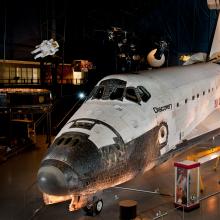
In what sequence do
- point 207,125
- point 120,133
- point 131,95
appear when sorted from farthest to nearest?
point 207,125
point 131,95
point 120,133

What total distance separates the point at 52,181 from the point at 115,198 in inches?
114

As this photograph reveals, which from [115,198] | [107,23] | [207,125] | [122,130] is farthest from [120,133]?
[107,23]

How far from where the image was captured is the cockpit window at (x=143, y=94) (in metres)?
6.09

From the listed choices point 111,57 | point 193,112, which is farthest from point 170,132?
point 111,57

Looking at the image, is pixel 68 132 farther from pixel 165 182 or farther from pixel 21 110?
pixel 21 110

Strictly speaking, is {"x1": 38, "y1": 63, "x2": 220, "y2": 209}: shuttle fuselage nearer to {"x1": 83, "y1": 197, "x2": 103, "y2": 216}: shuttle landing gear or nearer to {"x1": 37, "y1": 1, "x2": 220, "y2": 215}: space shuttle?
{"x1": 37, "y1": 1, "x2": 220, "y2": 215}: space shuttle

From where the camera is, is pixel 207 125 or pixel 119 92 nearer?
pixel 119 92

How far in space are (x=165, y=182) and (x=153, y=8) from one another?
45.7ft

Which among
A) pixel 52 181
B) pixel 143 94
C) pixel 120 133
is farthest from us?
pixel 143 94

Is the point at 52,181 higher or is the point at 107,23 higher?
the point at 107,23

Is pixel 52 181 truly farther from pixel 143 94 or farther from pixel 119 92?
pixel 143 94

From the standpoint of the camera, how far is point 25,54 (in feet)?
62.3

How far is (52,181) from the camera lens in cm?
453

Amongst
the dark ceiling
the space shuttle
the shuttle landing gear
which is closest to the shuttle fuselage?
the space shuttle
